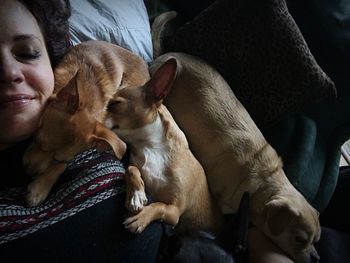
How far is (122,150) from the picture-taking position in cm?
127

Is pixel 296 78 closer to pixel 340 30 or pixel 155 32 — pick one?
pixel 340 30

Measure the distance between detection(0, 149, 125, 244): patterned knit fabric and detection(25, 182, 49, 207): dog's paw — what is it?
2 cm

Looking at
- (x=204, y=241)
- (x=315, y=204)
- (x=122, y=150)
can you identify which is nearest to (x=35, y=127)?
(x=122, y=150)

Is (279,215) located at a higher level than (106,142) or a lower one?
lower

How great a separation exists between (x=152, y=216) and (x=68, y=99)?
1.42ft

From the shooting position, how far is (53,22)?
4.69 ft

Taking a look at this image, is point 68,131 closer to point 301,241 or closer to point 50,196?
point 50,196

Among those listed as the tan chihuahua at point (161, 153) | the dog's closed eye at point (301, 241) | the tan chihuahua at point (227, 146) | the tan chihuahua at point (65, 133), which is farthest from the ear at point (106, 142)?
the dog's closed eye at point (301, 241)

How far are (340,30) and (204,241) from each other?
125 cm

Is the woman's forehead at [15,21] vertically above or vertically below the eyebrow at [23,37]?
above

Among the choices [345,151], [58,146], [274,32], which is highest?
[274,32]

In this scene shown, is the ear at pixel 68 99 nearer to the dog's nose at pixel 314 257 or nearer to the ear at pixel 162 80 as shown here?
the ear at pixel 162 80

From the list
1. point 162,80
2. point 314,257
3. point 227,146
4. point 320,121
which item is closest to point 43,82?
point 162,80

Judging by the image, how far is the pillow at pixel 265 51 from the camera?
183cm
